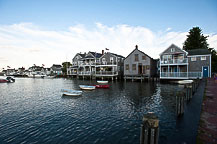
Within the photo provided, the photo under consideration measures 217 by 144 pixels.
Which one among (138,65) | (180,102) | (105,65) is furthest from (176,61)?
(180,102)

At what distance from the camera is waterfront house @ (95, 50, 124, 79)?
44806mm

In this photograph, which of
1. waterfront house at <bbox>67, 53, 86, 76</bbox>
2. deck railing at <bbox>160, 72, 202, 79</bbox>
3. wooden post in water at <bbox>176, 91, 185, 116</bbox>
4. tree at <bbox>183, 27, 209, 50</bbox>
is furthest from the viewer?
waterfront house at <bbox>67, 53, 86, 76</bbox>

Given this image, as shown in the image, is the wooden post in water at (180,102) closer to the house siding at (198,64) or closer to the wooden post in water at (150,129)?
the wooden post in water at (150,129)

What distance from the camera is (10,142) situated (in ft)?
21.5

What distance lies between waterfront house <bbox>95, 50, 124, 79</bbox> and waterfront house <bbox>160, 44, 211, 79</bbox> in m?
16.9

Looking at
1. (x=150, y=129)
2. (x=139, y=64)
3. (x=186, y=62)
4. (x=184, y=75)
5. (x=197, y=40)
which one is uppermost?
(x=197, y=40)

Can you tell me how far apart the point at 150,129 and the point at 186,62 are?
3482 cm

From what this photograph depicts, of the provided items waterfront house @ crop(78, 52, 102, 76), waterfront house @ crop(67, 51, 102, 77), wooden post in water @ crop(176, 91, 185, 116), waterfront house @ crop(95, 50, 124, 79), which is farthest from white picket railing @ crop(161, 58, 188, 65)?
wooden post in water @ crop(176, 91, 185, 116)

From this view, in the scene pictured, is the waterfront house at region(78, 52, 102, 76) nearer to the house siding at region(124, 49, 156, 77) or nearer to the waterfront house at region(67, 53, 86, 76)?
the waterfront house at region(67, 53, 86, 76)

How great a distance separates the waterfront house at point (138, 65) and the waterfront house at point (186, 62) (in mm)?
5227

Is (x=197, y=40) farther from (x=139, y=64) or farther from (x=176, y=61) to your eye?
(x=139, y=64)

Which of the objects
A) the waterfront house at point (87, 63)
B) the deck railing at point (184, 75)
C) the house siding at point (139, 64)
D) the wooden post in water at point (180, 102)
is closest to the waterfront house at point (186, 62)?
the deck railing at point (184, 75)

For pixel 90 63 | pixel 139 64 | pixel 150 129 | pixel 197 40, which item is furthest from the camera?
pixel 197 40

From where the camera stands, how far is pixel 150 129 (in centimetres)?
406
